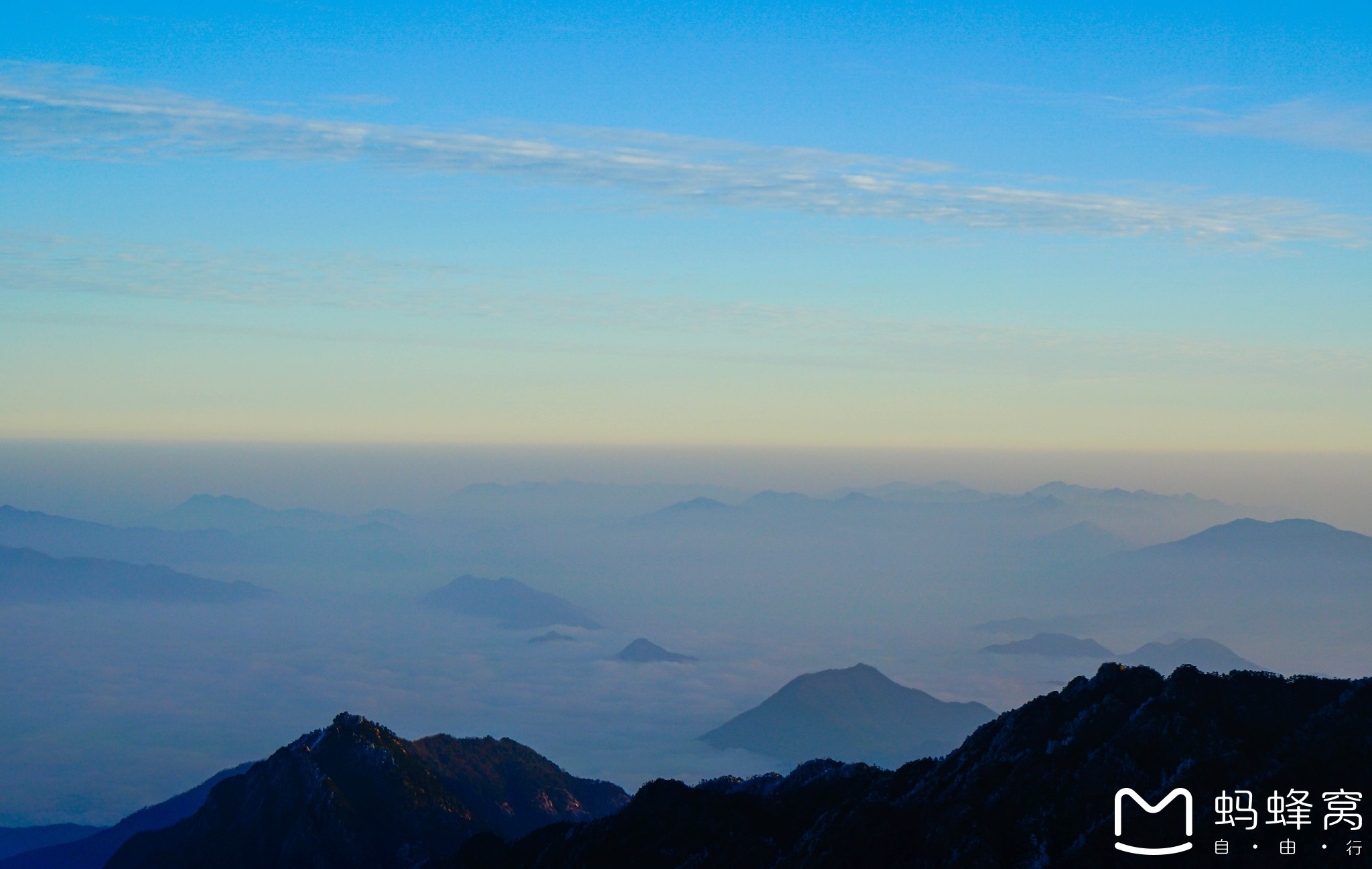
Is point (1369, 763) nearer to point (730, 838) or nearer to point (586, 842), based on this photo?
point (730, 838)

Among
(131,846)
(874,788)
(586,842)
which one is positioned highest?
(874,788)

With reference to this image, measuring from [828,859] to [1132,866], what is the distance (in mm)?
15616

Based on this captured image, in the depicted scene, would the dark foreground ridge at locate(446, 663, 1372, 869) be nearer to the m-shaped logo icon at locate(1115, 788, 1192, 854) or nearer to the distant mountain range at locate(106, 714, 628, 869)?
the m-shaped logo icon at locate(1115, 788, 1192, 854)

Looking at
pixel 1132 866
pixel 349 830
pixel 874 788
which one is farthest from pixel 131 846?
pixel 1132 866

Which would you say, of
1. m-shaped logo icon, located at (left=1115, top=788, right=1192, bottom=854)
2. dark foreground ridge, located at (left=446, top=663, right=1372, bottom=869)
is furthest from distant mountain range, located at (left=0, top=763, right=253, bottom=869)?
m-shaped logo icon, located at (left=1115, top=788, right=1192, bottom=854)

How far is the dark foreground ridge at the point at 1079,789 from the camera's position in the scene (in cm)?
4694

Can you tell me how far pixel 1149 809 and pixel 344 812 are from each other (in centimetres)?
8128

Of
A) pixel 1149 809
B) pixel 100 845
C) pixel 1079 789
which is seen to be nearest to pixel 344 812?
pixel 1079 789

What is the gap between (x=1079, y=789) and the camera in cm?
5125

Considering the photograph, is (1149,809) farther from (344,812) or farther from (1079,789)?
(344,812)

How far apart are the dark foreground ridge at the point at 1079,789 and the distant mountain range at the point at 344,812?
39.8 metres

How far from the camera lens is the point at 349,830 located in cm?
9725

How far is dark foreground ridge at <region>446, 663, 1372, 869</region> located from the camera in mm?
46938

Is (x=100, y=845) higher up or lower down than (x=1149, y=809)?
lower down
